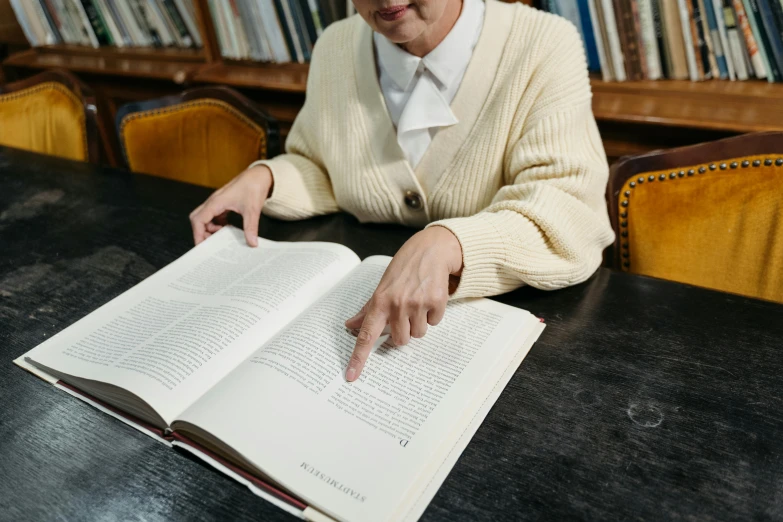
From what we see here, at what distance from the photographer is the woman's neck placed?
3.29 ft

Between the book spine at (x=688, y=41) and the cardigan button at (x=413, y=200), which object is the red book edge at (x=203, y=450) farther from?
the book spine at (x=688, y=41)

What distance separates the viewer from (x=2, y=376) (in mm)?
791

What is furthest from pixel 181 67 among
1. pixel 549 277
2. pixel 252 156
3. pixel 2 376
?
pixel 549 277

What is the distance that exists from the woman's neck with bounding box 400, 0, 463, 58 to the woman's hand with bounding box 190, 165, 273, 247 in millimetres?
361

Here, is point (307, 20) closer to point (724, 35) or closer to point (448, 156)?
point (448, 156)

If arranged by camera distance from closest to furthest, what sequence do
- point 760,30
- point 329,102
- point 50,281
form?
point 50,281 < point 329,102 < point 760,30

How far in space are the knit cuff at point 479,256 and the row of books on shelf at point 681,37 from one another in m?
0.86

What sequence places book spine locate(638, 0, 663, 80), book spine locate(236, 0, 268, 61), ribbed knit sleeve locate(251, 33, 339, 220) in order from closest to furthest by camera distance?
ribbed knit sleeve locate(251, 33, 339, 220)
book spine locate(638, 0, 663, 80)
book spine locate(236, 0, 268, 61)

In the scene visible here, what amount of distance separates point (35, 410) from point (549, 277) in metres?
0.68

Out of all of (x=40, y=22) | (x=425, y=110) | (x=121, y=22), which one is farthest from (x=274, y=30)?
(x=40, y=22)

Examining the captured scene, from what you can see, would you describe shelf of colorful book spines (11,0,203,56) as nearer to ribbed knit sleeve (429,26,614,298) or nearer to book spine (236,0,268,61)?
book spine (236,0,268,61)

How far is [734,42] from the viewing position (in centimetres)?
135

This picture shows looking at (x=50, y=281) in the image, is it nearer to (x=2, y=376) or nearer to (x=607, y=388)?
(x=2, y=376)

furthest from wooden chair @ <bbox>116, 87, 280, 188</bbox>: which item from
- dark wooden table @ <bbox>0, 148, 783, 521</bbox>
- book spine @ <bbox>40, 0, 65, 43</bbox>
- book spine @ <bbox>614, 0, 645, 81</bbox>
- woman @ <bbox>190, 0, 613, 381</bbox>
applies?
book spine @ <bbox>40, 0, 65, 43</bbox>
